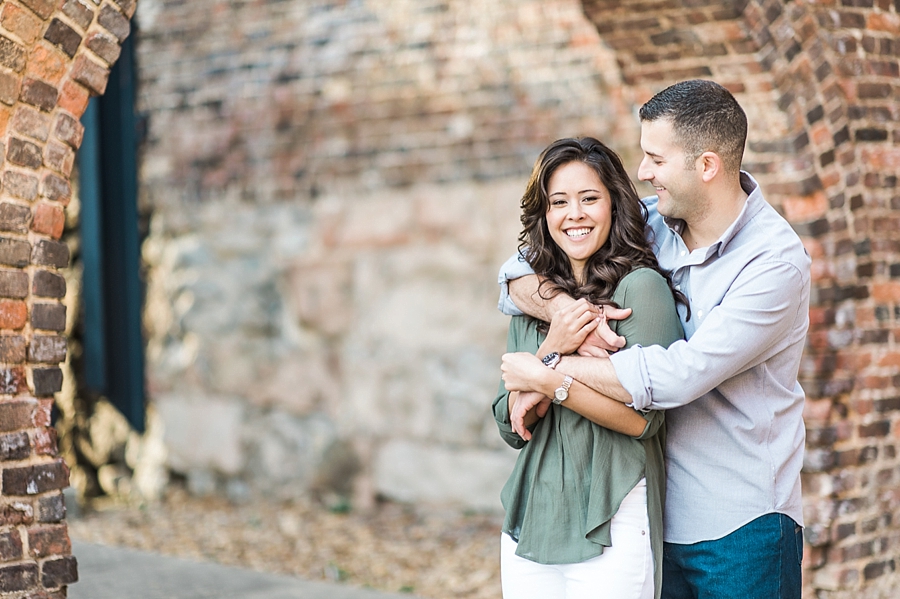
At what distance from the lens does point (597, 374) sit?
2025 mm

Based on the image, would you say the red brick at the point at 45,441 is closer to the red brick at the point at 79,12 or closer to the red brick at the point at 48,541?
the red brick at the point at 48,541

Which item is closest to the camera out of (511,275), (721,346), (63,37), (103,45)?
(721,346)

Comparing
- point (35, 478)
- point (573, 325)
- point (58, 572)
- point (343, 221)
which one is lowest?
point (58, 572)

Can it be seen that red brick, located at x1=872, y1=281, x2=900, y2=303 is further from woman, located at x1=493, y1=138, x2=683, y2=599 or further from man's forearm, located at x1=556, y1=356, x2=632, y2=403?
man's forearm, located at x1=556, y1=356, x2=632, y2=403

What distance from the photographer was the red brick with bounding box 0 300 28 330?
2.60 m

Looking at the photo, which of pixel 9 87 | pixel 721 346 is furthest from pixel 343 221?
pixel 721 346

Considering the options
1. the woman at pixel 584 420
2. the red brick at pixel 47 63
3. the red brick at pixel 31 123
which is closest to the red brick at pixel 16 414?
the red brick at pixel 31 123

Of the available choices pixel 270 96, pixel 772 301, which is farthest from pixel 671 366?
pixel 270 96

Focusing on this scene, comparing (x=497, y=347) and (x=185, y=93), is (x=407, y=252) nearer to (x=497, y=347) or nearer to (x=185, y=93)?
(x=497, y=347)

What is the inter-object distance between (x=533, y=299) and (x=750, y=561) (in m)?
0.76

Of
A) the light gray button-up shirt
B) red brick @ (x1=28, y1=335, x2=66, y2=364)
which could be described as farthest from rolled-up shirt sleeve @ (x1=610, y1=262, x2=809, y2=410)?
red brick @ (x1=28, y1=335, x2=66, y2=364)

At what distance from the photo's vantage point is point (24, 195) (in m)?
2.63

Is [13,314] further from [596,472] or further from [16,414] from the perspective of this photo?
[596,472]

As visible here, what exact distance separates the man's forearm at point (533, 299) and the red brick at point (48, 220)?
1.36 meters
